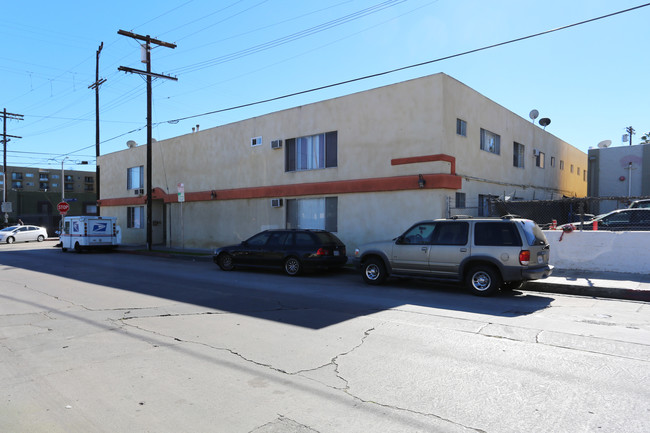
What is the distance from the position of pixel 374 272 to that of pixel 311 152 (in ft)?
29.0

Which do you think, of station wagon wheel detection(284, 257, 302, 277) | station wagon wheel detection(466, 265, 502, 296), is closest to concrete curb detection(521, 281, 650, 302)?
station wagon wheel detection(466, 265, 502, 296)

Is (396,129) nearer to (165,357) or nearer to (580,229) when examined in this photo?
(580,229)

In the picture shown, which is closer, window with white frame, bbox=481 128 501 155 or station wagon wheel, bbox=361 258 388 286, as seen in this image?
station wagon wheel, bbox=361 258 388 286

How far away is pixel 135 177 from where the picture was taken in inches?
1184

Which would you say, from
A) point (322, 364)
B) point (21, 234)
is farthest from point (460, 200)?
point (21, 234)

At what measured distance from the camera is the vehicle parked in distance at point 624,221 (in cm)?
1324

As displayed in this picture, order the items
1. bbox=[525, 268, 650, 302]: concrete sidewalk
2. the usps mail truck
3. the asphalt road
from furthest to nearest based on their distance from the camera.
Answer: the usps mail truck < bbox=[525, 268, 650, 302]: concrete sidewalk < the asphalt road

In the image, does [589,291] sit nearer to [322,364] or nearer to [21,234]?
[322,364]

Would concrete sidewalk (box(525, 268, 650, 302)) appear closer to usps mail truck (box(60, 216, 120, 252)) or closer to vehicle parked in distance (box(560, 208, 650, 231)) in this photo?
vehicle parked in distance (box(560, 208, 650, 231))

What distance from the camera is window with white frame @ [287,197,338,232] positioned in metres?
18.3

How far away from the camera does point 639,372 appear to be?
15.8ft

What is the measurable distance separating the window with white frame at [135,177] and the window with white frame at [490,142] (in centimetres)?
2196

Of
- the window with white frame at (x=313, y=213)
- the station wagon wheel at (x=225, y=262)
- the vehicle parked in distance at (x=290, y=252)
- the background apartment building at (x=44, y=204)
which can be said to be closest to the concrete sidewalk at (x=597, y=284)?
the vehicle parked in distance at (x=290, y=252)

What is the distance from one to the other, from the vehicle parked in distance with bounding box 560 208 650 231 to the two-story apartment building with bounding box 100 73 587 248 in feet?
13.2
